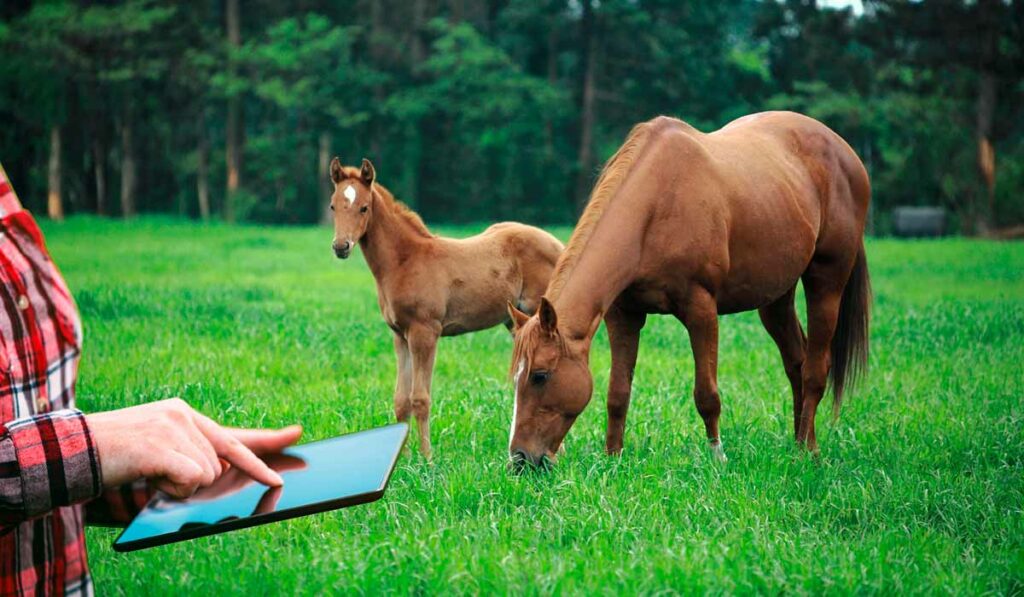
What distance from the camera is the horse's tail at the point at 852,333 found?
264 inches

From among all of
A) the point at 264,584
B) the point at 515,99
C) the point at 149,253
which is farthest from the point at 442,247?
the point at 515,99

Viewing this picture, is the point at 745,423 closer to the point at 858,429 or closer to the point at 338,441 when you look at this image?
the point at 858,429

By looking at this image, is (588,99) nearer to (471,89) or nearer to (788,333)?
(471,89)

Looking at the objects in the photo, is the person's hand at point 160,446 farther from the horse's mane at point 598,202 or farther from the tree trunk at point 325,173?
the tree trunk at point 325,173

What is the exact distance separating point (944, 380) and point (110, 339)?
7.67m

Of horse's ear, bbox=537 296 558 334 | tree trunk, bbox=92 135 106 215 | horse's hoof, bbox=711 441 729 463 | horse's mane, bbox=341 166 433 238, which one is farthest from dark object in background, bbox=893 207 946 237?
tree trunk, bbox=92 135 106 215

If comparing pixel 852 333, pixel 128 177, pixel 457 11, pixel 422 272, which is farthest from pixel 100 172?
pixel 852 333

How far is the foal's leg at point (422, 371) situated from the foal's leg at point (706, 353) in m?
1.67

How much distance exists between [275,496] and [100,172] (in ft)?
140

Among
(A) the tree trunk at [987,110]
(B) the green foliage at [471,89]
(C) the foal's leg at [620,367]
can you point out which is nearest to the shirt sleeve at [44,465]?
(C) the foal's leg at [620,367]

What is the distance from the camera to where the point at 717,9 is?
140 feet

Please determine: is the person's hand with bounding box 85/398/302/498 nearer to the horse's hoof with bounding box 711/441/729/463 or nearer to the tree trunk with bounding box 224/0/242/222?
the horse's hoof with bounding box 711/441/729/463

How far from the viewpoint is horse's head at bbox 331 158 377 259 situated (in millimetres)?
6352

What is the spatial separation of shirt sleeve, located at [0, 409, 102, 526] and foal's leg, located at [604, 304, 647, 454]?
14.6 ft
